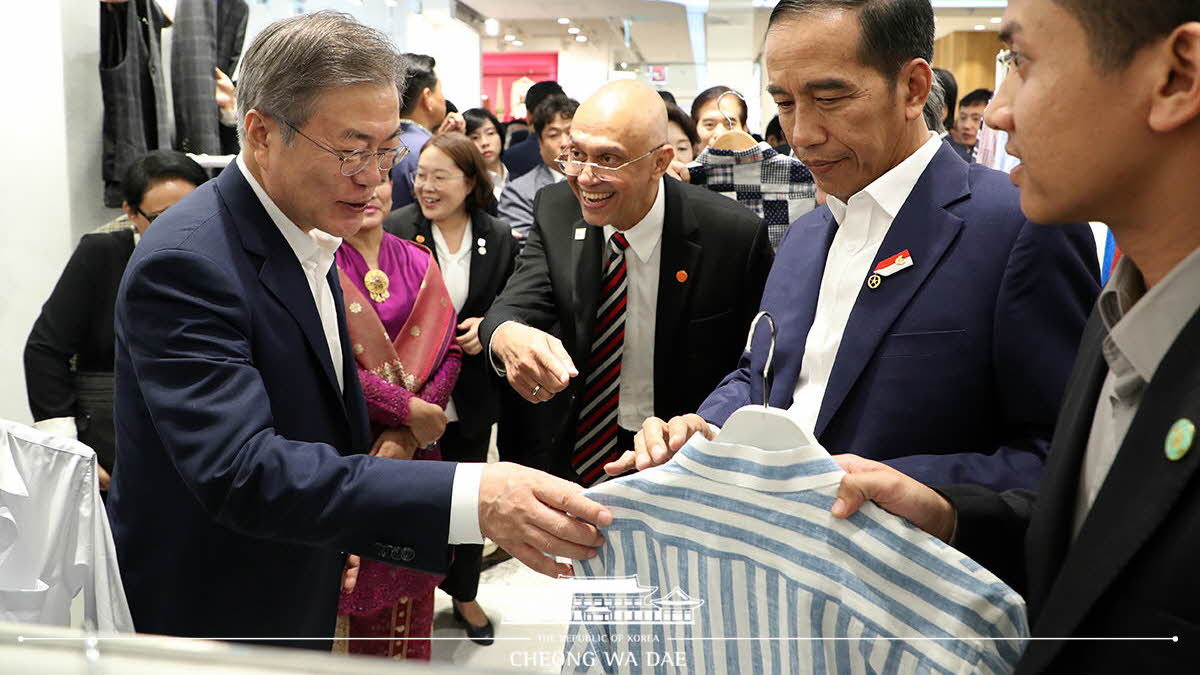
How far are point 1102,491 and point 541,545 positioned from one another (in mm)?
629

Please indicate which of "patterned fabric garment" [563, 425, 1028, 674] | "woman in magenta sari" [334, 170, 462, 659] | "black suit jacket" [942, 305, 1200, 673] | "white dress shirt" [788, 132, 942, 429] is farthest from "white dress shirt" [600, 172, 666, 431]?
"black suit jacket" [942, 305, 1200, 673]

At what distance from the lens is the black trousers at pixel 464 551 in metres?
1.03

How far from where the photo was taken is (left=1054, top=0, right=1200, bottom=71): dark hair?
78 cm

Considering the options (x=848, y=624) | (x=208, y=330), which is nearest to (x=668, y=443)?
(x=848, y=624)

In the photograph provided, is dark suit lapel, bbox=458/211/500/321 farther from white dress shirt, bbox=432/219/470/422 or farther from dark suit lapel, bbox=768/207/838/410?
dark suit lapel, bbox=768/207/838/410

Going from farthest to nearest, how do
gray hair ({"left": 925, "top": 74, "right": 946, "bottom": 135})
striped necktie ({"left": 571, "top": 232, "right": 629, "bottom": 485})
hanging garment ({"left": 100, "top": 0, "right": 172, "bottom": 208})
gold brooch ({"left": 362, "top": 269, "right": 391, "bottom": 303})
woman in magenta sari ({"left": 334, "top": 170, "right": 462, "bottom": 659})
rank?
hanging garment ({"left": 100, "top": 0, "right": 172, "bottom": 208})
gold brooch ({"left": 362, "top": 269, "right": 391, "bottom": 303})
striped necktie ({"left": 571, "top": 232, "right": 629, "bottom": 485})
woman in magenta sari ({"left": 334, "top": 170, "right": 462, "bottom": 659})
gray hair ({"left": 925, "top": 74, "right": 946, "bottom": 135})

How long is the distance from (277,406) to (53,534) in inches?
18.0

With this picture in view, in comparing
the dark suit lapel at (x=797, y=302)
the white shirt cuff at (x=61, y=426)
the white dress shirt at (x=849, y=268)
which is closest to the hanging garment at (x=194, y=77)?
the white shirt cuff at (x=61, y=426)

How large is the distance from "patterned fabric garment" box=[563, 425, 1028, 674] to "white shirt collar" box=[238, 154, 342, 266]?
2.35ft

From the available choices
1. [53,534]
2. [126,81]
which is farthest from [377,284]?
[126,81]

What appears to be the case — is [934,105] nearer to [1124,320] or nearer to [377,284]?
[1124,320]

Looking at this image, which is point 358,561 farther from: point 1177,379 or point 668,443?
point 1177,379

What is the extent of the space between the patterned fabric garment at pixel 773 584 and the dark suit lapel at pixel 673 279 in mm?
1107

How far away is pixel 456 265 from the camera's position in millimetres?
2957
